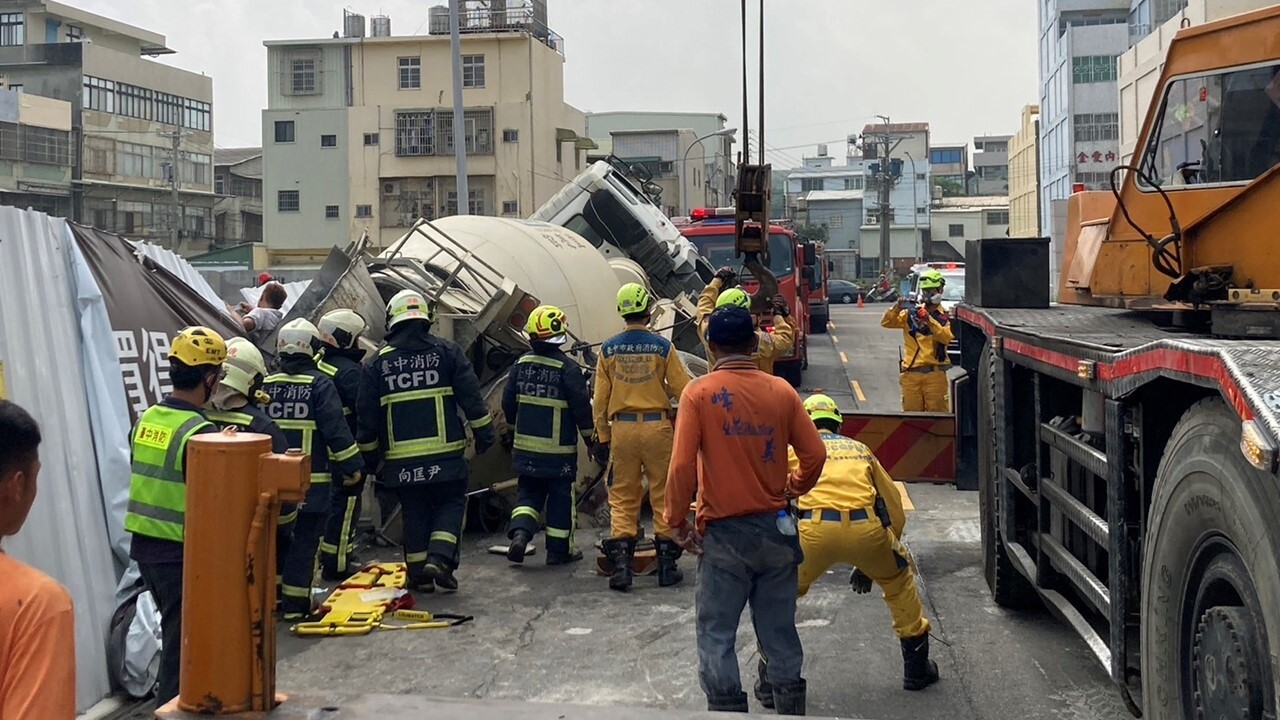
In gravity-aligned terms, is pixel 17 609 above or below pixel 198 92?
below

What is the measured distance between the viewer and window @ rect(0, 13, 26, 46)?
197ft

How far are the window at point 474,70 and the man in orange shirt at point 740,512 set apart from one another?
52.2 meters

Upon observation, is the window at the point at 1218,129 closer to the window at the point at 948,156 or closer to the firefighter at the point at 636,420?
the firefighter at the point at 636,420

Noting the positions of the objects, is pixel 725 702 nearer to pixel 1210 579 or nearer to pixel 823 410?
pixel 823 410

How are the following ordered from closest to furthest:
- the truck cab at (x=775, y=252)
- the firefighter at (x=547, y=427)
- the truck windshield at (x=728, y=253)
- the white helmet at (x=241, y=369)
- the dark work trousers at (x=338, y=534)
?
the white helmet at (x=241, y=369) < the dark work trousers at (x=338, y=534) < the firefighter at (x=547, y=427) < the truck cab at (x=775, y=252) < the truck windshield at (x=728, y=253)

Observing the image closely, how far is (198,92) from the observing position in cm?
6169

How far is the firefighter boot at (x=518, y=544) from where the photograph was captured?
892 cm

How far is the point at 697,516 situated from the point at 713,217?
677 inches

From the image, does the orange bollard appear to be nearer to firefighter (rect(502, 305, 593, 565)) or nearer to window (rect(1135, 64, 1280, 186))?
window (rect(1135, 64, 1280, 186))

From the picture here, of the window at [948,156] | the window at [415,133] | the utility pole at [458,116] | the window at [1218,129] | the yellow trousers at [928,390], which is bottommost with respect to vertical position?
the yellow trousers at [928,390]

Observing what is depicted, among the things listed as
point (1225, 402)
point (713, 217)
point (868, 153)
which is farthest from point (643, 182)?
point (868, 153)

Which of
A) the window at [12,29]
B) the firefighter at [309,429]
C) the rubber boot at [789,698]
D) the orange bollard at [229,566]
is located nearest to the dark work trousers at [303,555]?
the firefighter at [309,429]

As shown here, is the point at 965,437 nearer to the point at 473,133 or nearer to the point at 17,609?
the point at 17,609

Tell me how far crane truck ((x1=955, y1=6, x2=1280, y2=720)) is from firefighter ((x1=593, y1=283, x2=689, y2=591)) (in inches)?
79.4
